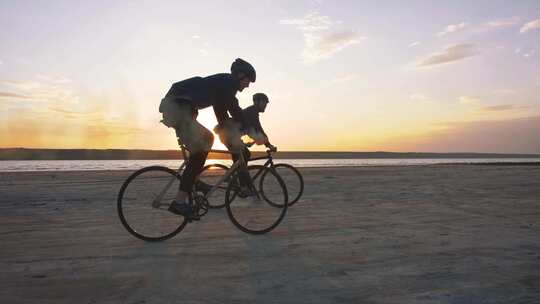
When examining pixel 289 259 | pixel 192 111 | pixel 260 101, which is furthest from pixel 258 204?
pixel 260 101

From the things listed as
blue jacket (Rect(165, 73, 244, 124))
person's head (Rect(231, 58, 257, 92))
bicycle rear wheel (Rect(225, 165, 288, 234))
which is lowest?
bicycle rear wheel (Rect(225, 165, 288, 234))

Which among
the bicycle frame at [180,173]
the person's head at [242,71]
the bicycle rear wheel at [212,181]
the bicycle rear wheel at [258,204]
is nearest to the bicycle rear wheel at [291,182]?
the bicycle rear wheel at [258,204]

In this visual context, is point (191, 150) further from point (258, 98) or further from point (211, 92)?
point (258, 98)

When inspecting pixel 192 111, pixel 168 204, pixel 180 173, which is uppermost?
pixel 192 111

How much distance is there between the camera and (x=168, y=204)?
544 centimetres

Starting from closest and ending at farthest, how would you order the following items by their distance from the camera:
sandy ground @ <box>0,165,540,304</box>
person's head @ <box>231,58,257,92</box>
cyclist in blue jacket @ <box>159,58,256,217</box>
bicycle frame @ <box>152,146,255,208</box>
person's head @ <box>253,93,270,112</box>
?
sandy ground @ <box>0,165,540,304</box> → cyclist in blue jacket @ <box>159,58,256,217</box> → bicycle frame @ <box>152,146,255,208</box> → person's head @ <box>231,58,257,92</box> → person's head @ <box>253,93,270,112</box>

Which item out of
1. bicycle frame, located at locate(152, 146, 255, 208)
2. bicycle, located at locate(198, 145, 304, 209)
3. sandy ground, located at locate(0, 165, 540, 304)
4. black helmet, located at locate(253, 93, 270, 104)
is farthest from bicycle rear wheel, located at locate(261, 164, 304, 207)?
bicycle frame, located at locate(152, 146, 255, 208)

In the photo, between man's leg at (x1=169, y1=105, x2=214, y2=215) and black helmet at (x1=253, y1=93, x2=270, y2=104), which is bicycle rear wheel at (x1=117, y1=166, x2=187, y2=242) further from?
black helmet at (x1=253, y1=93, x2=270, y2=104)

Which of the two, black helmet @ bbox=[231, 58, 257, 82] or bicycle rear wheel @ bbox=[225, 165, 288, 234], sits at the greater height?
black helmet @ bbox=[231, 58, 257, 82]

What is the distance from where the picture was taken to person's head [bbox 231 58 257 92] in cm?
549

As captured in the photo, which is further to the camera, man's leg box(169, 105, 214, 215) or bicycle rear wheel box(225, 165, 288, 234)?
bicycle rear wheel box(225, 165, 288, 234)

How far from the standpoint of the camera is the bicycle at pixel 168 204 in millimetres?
5285

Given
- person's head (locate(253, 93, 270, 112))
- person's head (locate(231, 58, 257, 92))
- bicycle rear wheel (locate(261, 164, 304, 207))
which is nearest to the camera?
Answer: person's head (locate(231, 58, 257, 92))

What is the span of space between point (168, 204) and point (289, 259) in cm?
204
